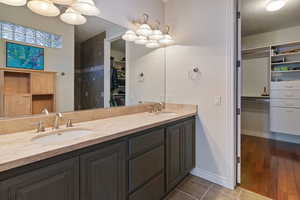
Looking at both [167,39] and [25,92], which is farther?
[167,39]

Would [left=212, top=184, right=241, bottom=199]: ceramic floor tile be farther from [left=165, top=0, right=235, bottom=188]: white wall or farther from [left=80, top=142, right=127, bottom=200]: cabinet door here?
[left=80, top=142, right=127, bottom=200]: cabinet door

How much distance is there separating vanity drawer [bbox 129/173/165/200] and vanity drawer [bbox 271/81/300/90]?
11.4 feet

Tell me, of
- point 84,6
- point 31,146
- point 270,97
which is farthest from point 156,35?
point 270,97

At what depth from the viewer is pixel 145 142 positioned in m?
1.47

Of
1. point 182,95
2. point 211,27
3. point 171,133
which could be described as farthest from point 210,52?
point 171,133

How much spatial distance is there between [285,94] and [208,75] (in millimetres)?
2556

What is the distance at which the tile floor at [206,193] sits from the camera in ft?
6.07

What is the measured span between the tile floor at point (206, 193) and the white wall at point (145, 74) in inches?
49.9

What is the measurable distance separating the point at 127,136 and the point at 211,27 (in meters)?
1.83

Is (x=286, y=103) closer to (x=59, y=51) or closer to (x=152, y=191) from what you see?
(x=152, y=191)

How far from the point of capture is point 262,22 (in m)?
3.45

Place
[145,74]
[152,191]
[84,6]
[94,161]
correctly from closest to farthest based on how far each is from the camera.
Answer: [94,161] < [84,6] < [152,191] < [145,74]

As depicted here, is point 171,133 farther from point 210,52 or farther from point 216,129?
point 210,52

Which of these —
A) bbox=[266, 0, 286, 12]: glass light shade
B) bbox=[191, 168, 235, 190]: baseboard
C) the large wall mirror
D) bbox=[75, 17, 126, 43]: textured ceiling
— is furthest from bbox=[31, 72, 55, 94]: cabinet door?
bbox=[266, 0, 286, 12]: glass light shade
